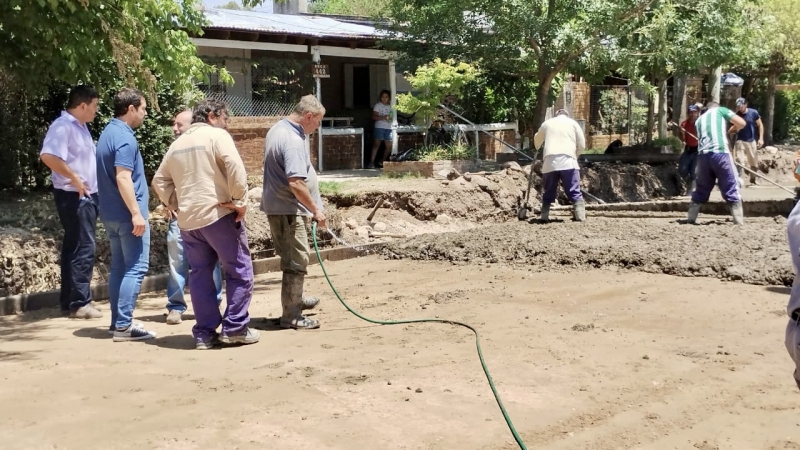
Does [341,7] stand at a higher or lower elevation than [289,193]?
higher

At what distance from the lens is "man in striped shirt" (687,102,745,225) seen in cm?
1225

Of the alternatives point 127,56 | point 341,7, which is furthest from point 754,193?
point 341,7

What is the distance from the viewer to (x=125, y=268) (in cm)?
723

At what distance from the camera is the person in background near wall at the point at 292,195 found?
7154 millimetres

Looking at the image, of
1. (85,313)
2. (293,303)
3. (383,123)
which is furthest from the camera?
(383,123)

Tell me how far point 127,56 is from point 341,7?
47.0 meters

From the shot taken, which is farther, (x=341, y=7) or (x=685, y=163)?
(x=341, y=7)

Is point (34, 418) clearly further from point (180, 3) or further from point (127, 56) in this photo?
point (180, 3)

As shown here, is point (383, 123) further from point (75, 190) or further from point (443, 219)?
point (75, 190)

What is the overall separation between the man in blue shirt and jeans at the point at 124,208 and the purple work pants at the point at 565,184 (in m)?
7.16

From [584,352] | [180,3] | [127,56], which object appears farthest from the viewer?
[180,3]

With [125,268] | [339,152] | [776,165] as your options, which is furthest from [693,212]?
[776,165]

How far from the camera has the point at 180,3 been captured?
11.5m

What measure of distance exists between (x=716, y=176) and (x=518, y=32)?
6.45m
